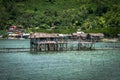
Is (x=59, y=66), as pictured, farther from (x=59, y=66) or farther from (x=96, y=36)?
Answer: (x=96, y=36)

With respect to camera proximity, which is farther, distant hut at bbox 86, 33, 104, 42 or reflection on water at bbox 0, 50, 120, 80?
distant hut at bbox 86, 33, 104, 42

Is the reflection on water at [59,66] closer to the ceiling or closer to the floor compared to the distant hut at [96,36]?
closer to the ceiling

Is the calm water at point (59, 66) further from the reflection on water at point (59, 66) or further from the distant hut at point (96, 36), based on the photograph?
the distant hut at point (96, 36)

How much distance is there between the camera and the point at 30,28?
196000 millimetres

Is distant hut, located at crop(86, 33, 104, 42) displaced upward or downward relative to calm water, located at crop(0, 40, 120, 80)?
downward

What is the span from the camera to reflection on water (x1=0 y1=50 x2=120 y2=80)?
2539 inches

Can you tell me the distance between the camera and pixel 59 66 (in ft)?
256

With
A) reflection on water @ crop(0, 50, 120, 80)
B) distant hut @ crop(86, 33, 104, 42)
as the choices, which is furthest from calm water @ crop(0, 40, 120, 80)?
distant hut @ crop(86, 33, 104, 42)

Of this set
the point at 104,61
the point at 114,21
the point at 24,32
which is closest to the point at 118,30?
the point at 114,21

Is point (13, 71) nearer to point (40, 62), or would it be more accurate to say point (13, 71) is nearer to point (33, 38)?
point (40, 62)

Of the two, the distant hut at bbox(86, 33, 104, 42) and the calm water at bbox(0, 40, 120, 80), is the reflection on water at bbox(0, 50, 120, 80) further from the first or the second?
the distant hut at bbox(86, 33, 104, 42)

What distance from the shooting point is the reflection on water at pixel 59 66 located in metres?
64.5

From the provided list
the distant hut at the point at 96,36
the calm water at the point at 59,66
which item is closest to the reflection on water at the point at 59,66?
the calm water at the point at 59,66

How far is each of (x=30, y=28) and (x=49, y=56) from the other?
100 metres
